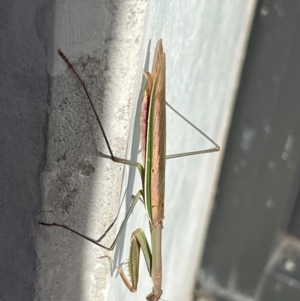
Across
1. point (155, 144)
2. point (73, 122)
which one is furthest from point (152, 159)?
point (73, 122)

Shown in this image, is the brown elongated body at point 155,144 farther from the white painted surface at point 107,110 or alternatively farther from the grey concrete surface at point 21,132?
the grey concrete surface at point 21,132

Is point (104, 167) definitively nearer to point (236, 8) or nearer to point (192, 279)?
point (236, 8)

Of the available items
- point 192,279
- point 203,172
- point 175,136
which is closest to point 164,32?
point 175,136

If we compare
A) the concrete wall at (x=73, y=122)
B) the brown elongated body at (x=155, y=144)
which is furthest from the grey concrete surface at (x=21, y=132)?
the brown elongated body at (x=155, y=144)

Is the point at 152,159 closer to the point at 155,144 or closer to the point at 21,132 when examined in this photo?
the point at 155,144

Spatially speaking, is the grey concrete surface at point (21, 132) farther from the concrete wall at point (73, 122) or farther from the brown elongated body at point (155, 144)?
the brown elongated body at point (155, 144)
